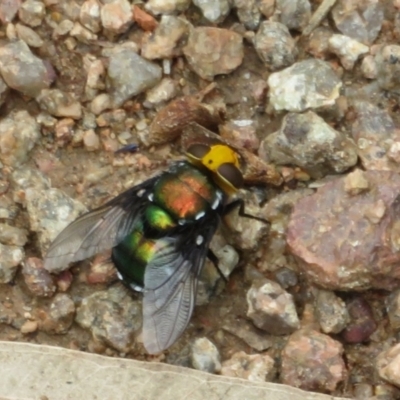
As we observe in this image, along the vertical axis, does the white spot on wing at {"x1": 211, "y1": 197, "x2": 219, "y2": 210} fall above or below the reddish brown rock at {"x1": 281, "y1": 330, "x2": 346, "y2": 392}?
above

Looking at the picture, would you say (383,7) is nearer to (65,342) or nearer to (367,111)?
(367,111)

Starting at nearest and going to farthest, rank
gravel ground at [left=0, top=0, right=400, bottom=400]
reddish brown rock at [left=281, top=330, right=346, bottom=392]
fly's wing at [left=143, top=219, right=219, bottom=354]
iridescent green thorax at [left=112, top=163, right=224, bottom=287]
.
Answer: fly's wing at [left=143, top=219, right=219, bottom=354] → reddish brown rock at [left=281, top=330, right=346, bottom=392] → gravel ground at [left=0, top=0, right=400, bottom=400] → iridescent green thorax at [left=112, top=163, right=224, bottom=287]

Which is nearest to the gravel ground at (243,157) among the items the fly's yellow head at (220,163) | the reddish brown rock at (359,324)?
the reddish brown rock at (359,324)

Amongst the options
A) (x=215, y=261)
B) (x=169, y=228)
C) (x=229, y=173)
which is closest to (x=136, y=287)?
(x=169, y=228)

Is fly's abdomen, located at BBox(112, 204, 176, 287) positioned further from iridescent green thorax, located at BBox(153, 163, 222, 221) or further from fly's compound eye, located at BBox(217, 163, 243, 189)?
fly's compound eye, located at BBox(217, 163, 243, 189)

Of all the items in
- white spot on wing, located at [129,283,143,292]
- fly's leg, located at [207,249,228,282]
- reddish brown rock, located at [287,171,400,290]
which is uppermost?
reddish brown rock, located at [287,171,400,290]

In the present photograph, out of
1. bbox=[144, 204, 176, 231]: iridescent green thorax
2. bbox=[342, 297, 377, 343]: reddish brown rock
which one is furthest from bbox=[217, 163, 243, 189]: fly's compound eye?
bbox=[342, 297, 377, 343]: reddish brown rock
